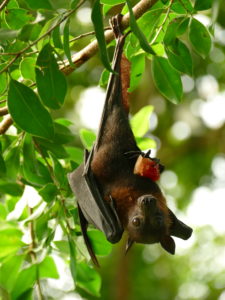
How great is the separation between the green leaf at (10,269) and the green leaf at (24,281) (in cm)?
6

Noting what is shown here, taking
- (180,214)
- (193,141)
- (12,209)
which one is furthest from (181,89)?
(180,214)

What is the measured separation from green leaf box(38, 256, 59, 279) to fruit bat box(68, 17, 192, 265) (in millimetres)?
557

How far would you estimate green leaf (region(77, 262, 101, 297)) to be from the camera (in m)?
4.45

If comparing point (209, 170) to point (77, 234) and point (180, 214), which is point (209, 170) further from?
point (77, 234)

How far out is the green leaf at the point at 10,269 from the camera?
4496 mm

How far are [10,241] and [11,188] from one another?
1.64ft

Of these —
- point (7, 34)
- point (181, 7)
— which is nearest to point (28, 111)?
point (7, 34)

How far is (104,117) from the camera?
13.2 ft

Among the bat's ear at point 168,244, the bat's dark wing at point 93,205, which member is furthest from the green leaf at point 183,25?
the bat's ear at point 168,244

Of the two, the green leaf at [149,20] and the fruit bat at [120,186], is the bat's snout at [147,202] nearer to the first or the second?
the fruit bat at [120,186]

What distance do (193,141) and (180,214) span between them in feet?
5.92

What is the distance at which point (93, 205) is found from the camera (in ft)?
12.7

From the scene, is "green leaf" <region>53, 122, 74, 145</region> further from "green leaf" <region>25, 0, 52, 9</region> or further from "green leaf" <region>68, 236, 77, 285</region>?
"green leaf" <region>25, 0, 52, 9</region>

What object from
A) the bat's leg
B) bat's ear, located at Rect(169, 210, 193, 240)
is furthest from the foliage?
bat's ear, located at Rect(169, 210, 193, 240)
